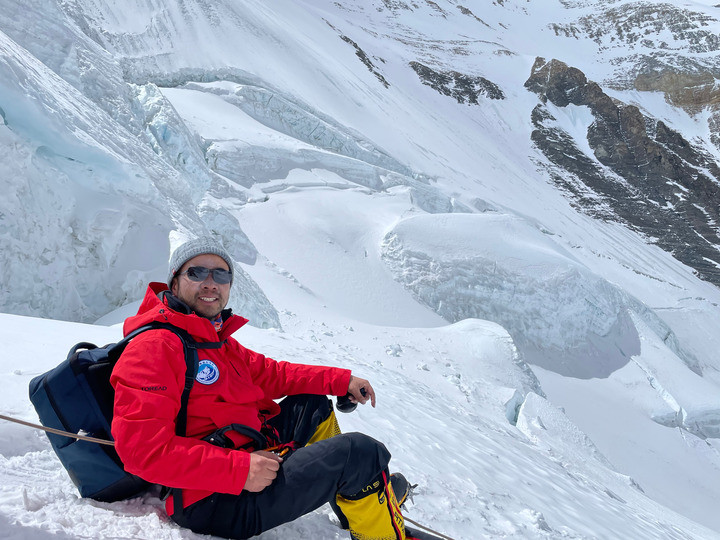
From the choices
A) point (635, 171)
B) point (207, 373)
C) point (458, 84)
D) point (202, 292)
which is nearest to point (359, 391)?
point (207, 373)

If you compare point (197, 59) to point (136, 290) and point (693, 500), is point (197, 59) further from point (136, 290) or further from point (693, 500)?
point (693, 500)

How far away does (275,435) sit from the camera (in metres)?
2.06

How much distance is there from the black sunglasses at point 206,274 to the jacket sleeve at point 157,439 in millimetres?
411

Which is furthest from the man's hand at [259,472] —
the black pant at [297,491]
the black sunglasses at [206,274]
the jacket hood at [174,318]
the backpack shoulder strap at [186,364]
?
the black sunglasses at [206,274]

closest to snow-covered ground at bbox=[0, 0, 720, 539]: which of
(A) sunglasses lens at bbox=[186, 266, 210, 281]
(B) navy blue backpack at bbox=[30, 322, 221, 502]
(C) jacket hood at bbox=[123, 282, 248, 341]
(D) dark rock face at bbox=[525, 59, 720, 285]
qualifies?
(B) navy blue backpack at bbox=[30, 322, 221, 502]

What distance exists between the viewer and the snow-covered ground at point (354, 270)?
11.3ft

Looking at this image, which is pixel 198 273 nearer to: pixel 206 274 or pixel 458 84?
pixel 206 274

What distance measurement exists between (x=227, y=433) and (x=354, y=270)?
470 inches

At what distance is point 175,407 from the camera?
5.21 ft

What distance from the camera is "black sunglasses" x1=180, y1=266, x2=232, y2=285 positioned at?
6.37ft

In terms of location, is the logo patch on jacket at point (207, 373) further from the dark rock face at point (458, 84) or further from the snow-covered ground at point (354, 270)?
the dark rock face at point (458, 84)

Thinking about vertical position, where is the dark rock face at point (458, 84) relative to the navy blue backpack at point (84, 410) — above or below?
above

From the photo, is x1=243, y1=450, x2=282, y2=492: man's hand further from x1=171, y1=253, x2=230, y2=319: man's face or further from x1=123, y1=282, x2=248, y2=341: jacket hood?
x1=171, y1=253, x2=230, y2=319: man's face

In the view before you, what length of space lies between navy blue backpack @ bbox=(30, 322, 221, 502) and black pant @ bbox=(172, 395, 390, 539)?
297 mm
